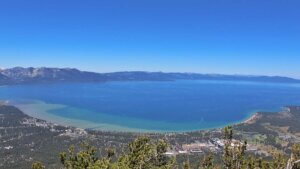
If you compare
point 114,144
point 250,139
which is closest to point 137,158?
point 114,144

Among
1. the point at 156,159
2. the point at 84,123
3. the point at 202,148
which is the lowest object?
the point at 84,123

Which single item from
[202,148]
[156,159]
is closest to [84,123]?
[202,148]

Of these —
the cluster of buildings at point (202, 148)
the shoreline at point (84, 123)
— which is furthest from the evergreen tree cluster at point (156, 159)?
the shoreline at point (84, 123)

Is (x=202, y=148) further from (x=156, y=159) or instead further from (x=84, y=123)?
(x=156, y=159)

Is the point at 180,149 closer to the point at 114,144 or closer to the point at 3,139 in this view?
the point at 114,144

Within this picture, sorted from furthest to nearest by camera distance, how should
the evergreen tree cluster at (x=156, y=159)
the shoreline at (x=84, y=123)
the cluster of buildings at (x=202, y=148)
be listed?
the shoreline at (x=84, y=123), the cluster of buildings at (x=202, y=148), the evergreen tree cluster at (x=156, y=159)

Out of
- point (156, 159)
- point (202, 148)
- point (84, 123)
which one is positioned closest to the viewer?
point (156, 159)

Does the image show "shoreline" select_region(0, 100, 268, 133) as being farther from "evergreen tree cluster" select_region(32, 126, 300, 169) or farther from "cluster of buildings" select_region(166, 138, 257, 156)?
"evergreen tree cluster" select_region(32, 126, 300, 169)

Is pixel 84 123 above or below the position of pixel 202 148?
below

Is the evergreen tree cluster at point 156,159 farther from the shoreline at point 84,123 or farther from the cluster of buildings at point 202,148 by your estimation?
the shoreline at point 84,123

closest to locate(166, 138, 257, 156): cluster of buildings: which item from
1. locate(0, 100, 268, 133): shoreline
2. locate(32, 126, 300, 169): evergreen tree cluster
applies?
locate(0, 100, 268, 133): shoreline

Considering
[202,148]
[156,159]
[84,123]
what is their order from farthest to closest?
1. [84,123]
2. [202,148]
3. [156,159]

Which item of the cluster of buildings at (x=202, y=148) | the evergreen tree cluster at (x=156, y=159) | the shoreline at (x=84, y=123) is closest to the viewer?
the evergreen tree cluster at (x=156, y=159)
